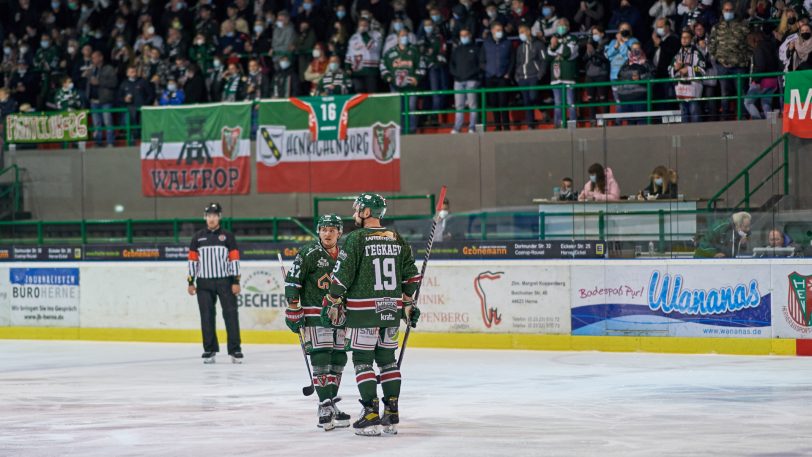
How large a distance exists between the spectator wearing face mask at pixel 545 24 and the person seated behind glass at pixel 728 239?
19.4 ft

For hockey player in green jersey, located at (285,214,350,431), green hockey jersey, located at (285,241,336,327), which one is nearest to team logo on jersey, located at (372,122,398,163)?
hockey player in green jersey, located at (285,214,350,431)

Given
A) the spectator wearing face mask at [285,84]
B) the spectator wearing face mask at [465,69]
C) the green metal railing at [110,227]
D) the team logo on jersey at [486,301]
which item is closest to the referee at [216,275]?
the team logo on jersey at [486,301]

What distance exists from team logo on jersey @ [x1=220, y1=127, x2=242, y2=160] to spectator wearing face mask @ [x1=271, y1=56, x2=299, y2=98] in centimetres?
147

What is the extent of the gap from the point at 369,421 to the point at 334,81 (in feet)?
43.9

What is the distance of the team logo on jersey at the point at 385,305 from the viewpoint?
9641 millimetres

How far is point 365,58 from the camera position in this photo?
22.4m

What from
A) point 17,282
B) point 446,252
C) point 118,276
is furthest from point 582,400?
point 17,282

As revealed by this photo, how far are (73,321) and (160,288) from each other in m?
1.71

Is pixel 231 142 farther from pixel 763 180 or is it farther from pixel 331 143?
pixel 763 180

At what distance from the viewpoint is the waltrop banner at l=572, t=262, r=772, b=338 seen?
1592 centimetres

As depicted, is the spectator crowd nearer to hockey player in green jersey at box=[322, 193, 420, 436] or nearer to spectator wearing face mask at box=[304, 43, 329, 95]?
spectator wearing face mask at box=[304, 43, 329, 95]

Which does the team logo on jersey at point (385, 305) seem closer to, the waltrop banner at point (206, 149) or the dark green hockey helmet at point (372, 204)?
the dark green hockey helmet at point (372, 204)

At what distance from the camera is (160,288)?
19531 millimetres

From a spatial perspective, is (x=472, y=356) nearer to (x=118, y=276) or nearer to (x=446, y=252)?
(x=446, y=252)
